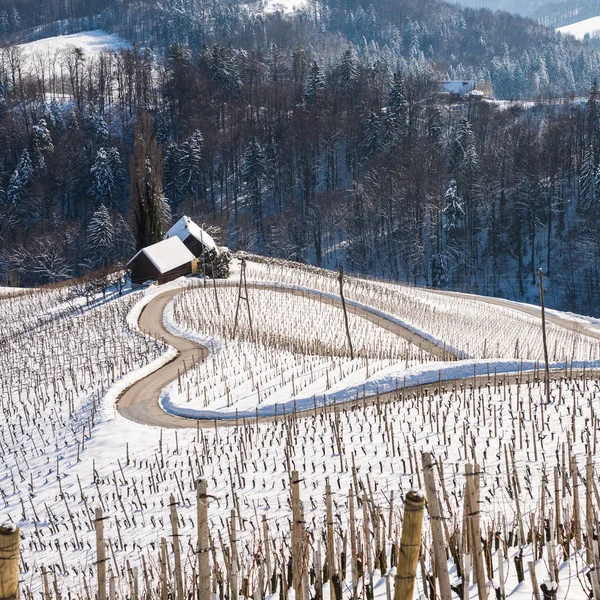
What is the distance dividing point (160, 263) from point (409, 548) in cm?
3737

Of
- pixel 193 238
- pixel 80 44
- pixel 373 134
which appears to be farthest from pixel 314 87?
pixel 80 44

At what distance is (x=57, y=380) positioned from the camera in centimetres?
2292

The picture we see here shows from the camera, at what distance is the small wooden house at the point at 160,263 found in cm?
4025

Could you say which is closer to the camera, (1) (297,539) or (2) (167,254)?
(1) (297,539)

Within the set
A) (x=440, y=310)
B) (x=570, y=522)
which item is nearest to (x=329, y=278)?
(x=440, y=310)

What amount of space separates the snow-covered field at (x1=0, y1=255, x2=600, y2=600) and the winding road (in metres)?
0.55

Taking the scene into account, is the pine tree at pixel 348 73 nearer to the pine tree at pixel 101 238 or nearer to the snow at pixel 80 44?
the pine tree at pixel 101 238

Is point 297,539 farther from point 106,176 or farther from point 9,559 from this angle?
point 106,176

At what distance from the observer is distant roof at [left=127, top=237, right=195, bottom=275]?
4031 cm

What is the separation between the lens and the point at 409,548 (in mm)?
4180

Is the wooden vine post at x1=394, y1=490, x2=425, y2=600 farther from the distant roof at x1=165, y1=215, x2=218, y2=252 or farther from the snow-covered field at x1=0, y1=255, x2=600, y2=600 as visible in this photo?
the distant roof at x1=165, y1=215, x2=218, y2=252

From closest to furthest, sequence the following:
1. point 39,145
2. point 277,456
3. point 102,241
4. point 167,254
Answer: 1. point 277,456
2. point 167,254
3. point 102,241
4. point 39,145

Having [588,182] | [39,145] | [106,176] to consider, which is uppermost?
[39,145]

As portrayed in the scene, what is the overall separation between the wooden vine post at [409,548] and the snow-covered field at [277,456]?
2.14 m
